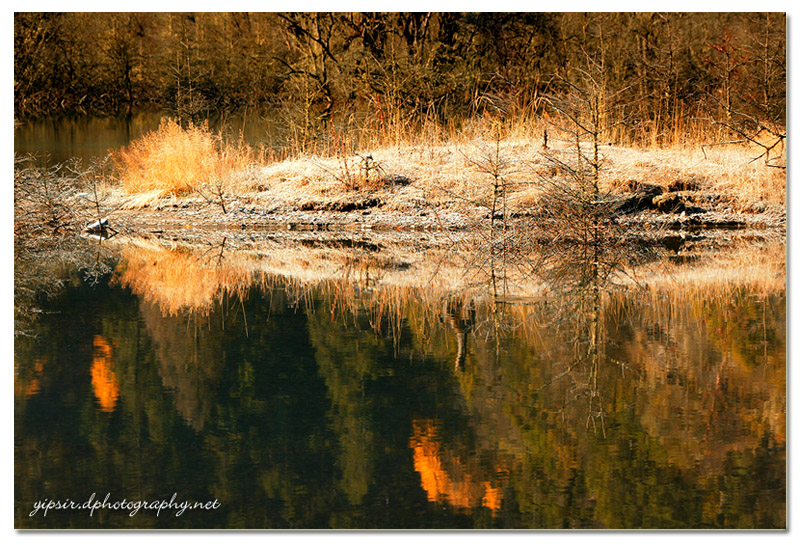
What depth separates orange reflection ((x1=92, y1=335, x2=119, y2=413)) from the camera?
5.67 meters

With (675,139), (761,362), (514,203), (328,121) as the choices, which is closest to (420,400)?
(761,362)

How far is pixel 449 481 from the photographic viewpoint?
449cm

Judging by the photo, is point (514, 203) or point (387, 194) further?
point (387, 194)

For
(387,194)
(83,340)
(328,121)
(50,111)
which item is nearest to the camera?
(83,340)

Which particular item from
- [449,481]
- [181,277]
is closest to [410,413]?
[449,481]

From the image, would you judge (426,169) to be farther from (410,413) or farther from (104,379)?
(410,413)

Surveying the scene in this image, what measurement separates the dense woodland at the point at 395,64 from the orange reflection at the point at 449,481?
16.8 ft

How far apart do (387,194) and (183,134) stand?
3.18m

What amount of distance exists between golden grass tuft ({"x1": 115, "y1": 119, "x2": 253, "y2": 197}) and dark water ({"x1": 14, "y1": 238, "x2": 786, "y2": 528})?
691 centimetres

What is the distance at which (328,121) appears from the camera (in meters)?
16.3

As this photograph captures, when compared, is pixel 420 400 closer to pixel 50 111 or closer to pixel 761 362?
pixel 761 362

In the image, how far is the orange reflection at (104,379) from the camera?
5668 mm

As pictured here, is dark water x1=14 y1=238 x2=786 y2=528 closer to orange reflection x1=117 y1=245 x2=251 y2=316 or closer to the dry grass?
orange reflection x1=117 y1=245 x2=251 y2=316

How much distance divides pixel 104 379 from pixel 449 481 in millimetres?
2532
